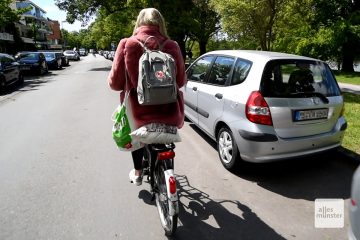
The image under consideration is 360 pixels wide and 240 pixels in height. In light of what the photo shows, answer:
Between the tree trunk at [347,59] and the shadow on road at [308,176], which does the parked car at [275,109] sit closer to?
the shadow on road at [308,176]

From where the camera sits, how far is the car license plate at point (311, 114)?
4078 millimetres

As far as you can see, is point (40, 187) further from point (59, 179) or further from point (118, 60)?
point (118, 60)

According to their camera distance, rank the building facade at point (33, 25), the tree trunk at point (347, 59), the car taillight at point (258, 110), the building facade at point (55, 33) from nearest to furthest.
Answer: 1. the car taillight at point (258, 110)
2. the tree trunk at point (347, 59)
3. the building facade at point (33, 25)
4. the building facade at point (55, 33)

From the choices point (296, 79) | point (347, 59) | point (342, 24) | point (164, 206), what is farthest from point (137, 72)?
point (347, 59)

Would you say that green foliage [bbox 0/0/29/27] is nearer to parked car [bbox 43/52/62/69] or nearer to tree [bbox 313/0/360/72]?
parked car [bbox 43/52/62/69]

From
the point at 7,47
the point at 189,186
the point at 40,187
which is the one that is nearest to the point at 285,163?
the point at 189,186

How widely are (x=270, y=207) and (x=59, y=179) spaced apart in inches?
110

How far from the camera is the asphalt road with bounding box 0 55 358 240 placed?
10.6 feet

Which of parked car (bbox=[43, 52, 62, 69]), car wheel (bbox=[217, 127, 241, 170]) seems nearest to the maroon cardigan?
car wheel (bbox=[217, 127, 241, 170])

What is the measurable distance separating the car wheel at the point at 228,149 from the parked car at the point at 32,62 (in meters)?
18.7

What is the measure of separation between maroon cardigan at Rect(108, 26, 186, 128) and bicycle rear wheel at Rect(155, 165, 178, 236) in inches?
20.0

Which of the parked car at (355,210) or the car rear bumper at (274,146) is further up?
the parked car at (355,210)

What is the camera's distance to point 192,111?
6.13 metres

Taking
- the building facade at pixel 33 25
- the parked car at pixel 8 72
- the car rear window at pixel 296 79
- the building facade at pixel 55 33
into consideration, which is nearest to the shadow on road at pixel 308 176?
the car rear window at pixel 296 79
